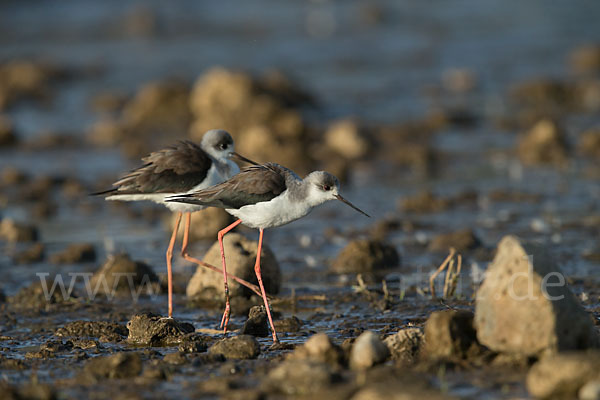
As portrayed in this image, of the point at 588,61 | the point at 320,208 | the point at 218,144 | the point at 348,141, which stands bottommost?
the point at 320,208

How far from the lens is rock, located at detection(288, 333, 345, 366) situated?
5.94 metres

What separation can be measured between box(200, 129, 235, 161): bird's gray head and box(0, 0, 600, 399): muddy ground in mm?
1159

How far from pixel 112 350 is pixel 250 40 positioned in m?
23.4

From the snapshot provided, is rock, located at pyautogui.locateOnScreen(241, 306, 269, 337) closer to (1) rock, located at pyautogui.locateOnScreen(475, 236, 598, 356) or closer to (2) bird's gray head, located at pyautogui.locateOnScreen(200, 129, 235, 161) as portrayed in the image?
(2) bird's gray head, located at pyautogui.locateOnScreen(200, 129, 235, 161)

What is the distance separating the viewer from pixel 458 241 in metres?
9.82

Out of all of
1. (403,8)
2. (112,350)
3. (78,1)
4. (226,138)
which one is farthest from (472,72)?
(78,1)

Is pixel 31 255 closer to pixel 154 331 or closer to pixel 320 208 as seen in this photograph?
pixel 154 331

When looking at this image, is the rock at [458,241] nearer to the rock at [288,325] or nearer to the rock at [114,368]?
the rock at [288,325]

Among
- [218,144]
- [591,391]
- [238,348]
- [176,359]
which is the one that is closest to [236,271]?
[218,144]

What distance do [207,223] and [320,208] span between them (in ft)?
6.22

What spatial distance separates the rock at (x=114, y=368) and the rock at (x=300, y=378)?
998mm

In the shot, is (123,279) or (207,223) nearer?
(123,279)

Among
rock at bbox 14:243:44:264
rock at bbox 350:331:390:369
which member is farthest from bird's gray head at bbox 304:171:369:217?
rock at bbox 14:243:44:264

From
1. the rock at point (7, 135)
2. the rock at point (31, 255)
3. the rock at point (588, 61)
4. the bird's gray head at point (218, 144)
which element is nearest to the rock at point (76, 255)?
the rock at point (31, 255)
